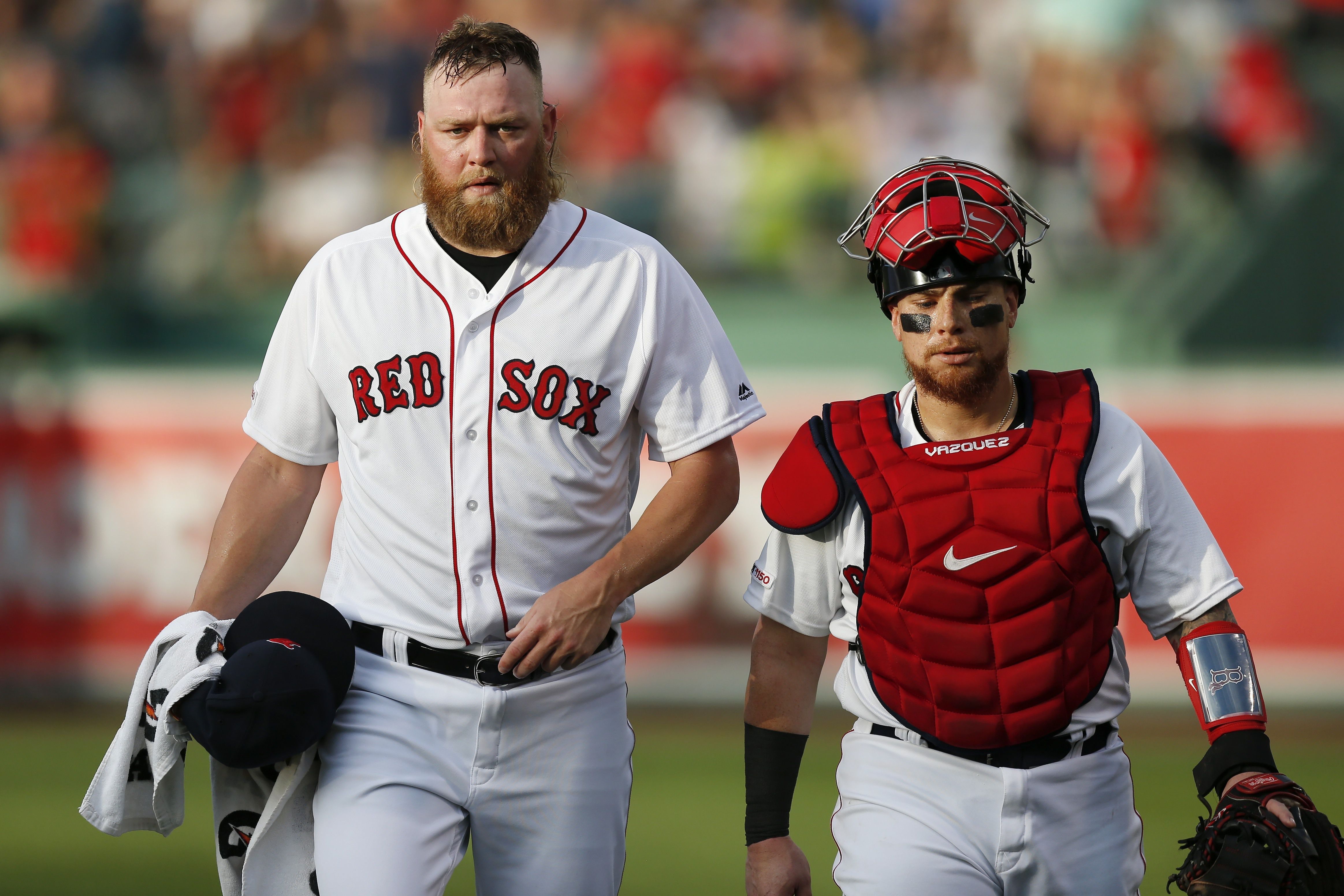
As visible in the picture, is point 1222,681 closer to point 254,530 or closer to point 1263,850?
point 1263,850

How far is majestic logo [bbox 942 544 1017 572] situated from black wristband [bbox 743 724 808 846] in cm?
59

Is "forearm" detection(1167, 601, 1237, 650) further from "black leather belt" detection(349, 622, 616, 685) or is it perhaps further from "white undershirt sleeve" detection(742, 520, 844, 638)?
"black leather belt" detection(349, 622, 616, 685)

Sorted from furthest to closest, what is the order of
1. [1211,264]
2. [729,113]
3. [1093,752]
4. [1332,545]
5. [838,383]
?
[729,113], [1211,264], [838,383], [1332,545], [1093,752]

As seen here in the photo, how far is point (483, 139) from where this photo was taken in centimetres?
347

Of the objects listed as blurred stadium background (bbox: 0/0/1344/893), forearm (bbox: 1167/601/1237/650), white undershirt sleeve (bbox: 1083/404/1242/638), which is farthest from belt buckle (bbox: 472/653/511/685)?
blurred stadium background (bbox: 0/0/1344/893)

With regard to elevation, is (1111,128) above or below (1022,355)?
above

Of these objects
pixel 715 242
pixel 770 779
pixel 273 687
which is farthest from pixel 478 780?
pixel 715 242

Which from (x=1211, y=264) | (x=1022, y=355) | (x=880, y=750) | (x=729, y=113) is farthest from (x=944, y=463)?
(x=729, y=113)

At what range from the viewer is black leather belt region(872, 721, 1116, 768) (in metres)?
3.18

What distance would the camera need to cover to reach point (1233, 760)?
3090mm

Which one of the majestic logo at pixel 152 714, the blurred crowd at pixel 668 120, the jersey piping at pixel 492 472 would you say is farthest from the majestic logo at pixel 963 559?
the blurred crowd at pixel 668 120

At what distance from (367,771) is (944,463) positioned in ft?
4.73

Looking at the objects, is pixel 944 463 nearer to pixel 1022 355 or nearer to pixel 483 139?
pixel 483 139

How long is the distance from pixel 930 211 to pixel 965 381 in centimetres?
39
